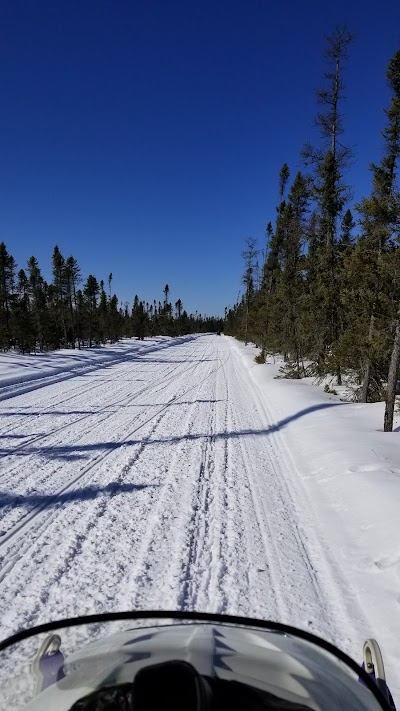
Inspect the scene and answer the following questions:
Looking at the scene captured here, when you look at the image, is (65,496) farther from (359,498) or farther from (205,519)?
(359,498)

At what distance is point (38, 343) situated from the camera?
1912 inches

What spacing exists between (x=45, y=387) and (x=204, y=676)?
14.0 meters

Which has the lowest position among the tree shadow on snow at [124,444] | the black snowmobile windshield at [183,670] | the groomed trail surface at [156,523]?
the groomed trail surface at [156,523]

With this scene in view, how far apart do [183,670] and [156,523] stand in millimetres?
3485

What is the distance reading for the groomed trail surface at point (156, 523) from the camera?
3.29 metres

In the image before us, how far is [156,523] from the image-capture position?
4574mm

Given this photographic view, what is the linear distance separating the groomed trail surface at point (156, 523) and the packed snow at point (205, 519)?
17 mm

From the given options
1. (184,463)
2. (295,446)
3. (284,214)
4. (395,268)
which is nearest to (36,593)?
(184,463)

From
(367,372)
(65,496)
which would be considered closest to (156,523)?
(65,496)

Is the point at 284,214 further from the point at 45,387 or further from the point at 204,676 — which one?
the point at 204,676

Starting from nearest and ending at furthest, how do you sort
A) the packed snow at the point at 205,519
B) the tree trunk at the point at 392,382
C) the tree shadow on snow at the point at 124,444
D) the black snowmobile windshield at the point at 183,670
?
the black snowmobile windshield at the point at 183,670 → the packed snow at the point at 205,519 → the tree shadow on snow at the point at 124,444 → the tree trunk at the point at 392,382

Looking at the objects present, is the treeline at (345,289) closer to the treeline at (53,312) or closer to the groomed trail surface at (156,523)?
the groomed trail surface at (156,523)

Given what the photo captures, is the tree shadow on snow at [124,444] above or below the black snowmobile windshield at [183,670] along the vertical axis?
below

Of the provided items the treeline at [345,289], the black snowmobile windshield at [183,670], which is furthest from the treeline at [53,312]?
the black snowmobile windshield at [183,670]
